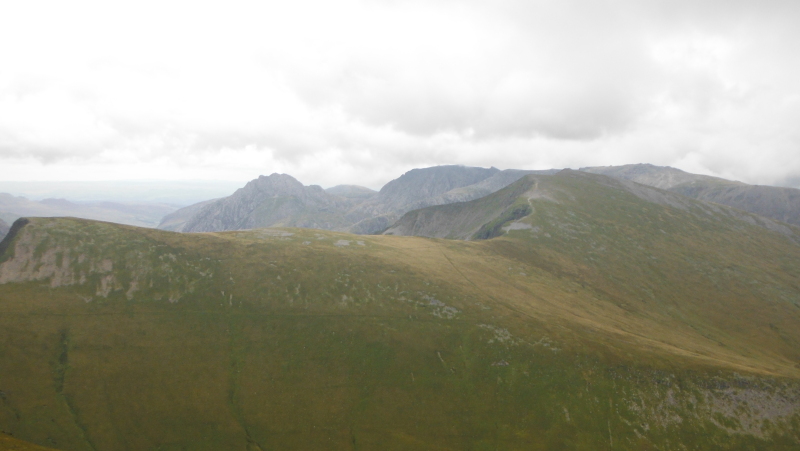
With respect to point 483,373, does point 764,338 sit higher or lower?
lower

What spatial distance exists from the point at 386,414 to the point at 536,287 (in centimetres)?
8247

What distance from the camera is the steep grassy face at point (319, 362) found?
66438mm

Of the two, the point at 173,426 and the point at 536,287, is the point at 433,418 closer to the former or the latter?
the point at 173,426

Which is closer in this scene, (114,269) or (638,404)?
(638,404)

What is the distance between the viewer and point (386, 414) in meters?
71.9

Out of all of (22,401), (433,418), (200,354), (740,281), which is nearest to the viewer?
(22,401)

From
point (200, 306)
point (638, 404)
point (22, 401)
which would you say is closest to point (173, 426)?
point (22, 401)

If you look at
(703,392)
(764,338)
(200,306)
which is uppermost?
(200,306)

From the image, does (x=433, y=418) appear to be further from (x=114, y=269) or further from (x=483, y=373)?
(x=114, y=269)

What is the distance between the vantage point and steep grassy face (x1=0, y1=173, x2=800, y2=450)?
66.4 meters

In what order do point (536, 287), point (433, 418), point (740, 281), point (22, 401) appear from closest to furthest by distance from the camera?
point (22, 401) < point (433, 418) < point (536, 287) < point (740, 281)

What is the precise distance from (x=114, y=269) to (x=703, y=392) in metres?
140

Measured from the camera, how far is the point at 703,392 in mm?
75812

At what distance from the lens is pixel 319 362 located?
8081cm
